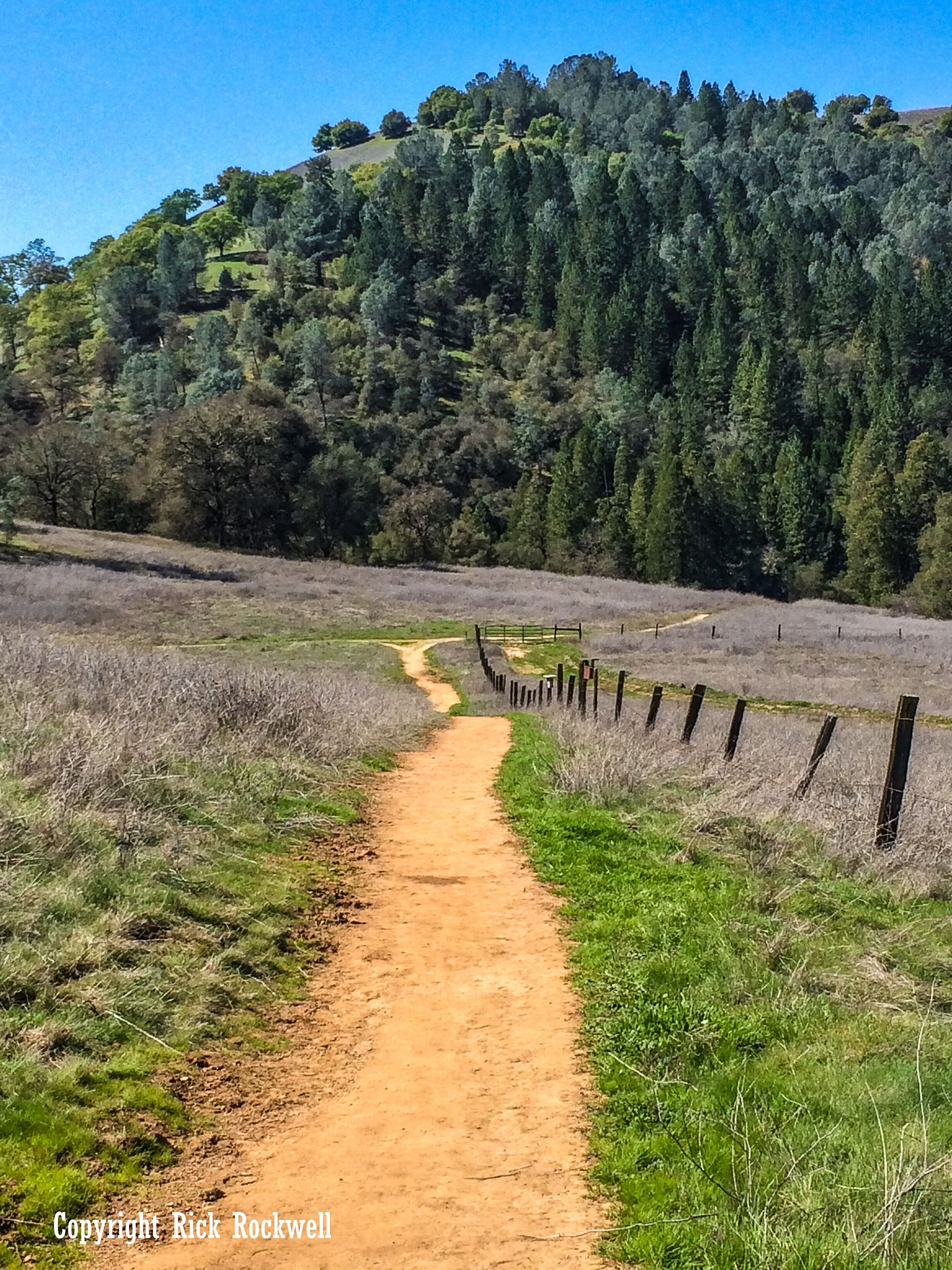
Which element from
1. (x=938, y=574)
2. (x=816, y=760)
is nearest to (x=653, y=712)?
(x=816, y=760)

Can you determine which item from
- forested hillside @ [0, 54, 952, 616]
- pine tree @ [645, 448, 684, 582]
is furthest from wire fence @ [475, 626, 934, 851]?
pine tree @ [645, 448, 684, 582]

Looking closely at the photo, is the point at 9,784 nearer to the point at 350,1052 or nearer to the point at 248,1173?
the point at 350,1052

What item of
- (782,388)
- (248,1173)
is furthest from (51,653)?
(782,388)

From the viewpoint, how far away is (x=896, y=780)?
1086cm

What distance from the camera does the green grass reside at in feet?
13.6

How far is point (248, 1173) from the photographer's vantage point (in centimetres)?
494

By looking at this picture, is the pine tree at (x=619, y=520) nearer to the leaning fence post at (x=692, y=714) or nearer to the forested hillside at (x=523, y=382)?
the forested hillside at (x=523, y=382)

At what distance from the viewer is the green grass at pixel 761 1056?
4.16 metres

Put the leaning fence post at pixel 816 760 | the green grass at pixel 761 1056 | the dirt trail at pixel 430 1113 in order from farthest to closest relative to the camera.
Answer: the leaning fence post at pixel 816 760
the dirt trail at pixel 430 1113
the green grass at pixel 761 1056

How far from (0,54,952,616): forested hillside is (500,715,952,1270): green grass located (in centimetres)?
6082

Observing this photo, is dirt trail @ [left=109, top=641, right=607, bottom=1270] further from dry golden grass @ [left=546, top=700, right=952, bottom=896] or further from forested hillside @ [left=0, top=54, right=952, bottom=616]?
forested hillside @ [left=0, top=54, right=952, bottom=616]

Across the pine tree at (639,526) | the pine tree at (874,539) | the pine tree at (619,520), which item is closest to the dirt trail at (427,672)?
the pine tree at (639,526)

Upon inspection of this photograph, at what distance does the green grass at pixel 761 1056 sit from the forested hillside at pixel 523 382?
2395 inches

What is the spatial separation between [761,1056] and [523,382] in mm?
143624
